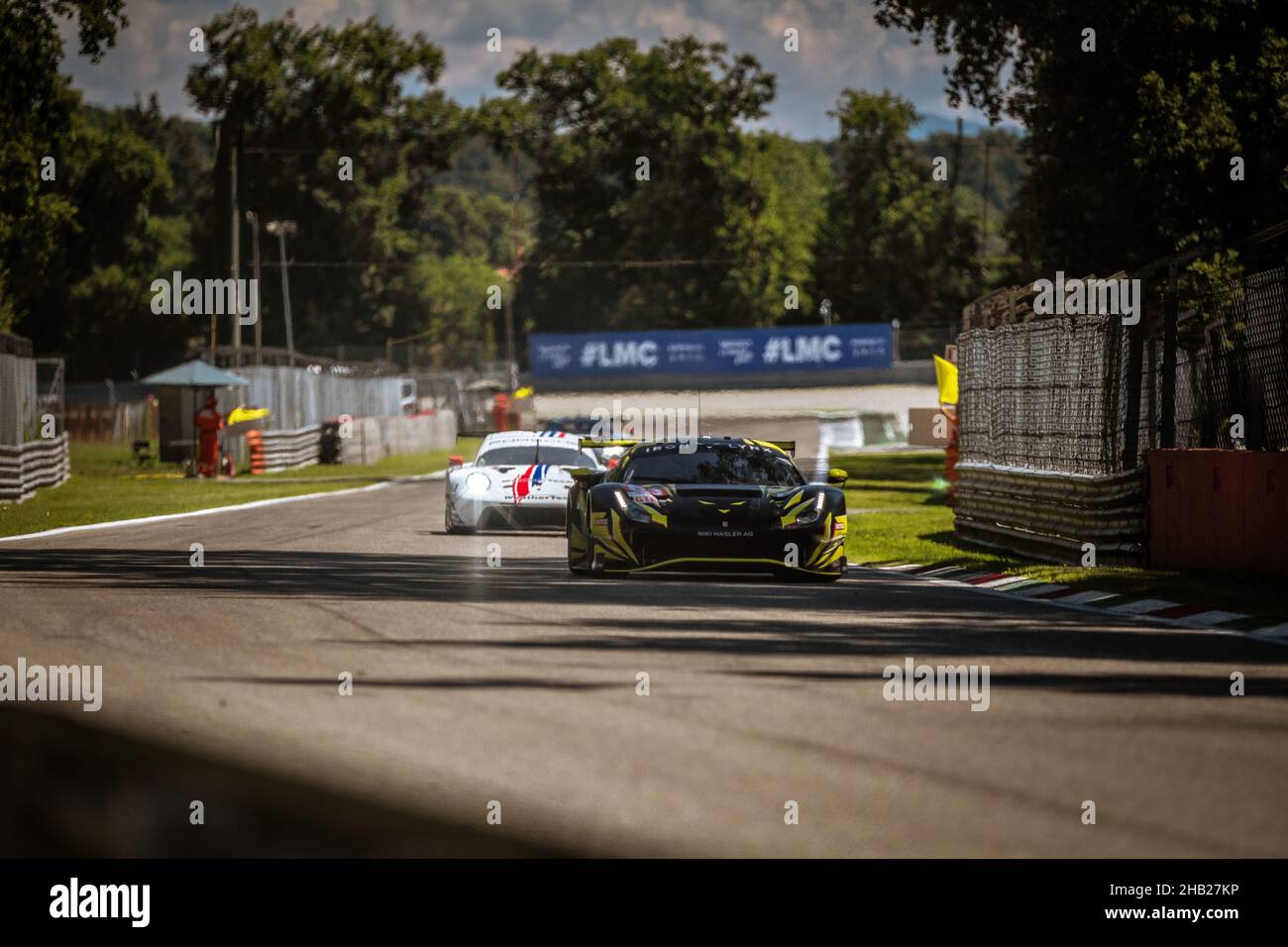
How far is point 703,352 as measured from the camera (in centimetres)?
7081

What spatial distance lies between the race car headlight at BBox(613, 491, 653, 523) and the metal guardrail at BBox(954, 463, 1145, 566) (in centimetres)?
460

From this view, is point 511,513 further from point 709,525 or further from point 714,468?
point 709,525

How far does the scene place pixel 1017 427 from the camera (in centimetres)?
1972

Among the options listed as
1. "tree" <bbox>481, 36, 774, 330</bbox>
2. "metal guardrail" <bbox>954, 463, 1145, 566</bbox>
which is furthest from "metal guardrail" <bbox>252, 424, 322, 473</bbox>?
"tree" <bbox>481, 36, 774, 330</bbox>

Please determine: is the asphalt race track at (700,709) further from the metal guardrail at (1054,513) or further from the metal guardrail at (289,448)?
the metal guardrail at (289,448)

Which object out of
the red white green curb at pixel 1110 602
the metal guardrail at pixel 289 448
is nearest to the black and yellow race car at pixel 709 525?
the red white green curb at pixel 1110 602

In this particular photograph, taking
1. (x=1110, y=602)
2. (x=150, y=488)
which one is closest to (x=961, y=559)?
(x=1110, y=602)

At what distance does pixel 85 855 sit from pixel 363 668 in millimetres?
3823

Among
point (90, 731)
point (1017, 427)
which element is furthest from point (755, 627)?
point (1017, 427)

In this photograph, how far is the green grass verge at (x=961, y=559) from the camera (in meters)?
14.0

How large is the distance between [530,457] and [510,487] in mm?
665

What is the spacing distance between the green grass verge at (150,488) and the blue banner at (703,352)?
16.9 m

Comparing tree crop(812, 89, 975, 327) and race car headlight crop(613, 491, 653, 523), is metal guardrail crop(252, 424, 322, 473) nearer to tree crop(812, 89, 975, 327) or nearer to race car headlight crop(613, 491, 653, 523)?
race car headlight crop(613, 491, 653, 523)
